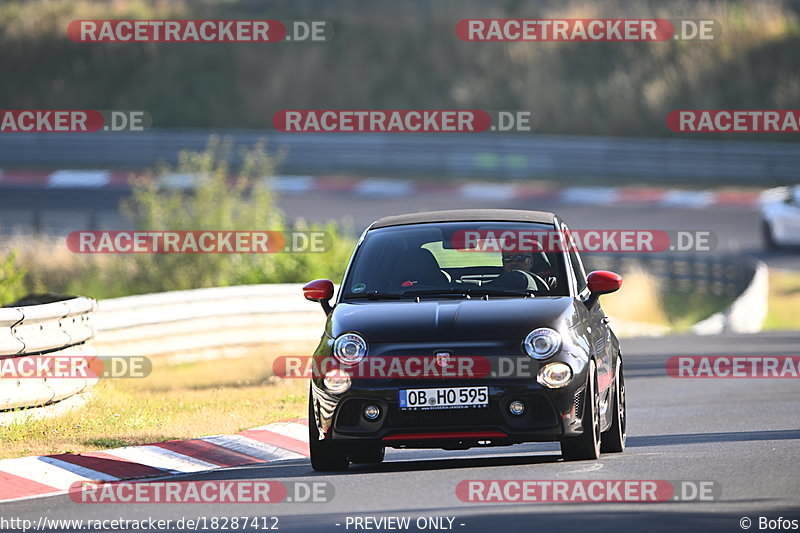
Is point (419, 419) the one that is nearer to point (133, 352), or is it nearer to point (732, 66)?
point (133, 352)

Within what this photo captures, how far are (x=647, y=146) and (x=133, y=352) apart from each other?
26.2 m

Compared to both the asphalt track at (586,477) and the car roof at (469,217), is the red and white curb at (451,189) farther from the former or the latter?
the car roof at (469,217)

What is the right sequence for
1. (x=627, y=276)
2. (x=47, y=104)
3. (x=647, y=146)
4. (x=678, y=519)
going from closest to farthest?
(x=678, y=519) < (x=627, y=276) < (x=647, y=146) < (x=47, y=104)

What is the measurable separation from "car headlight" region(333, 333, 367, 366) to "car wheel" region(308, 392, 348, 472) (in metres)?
0.43

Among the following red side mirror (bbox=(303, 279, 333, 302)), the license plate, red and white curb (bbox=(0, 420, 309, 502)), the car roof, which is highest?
the car roof

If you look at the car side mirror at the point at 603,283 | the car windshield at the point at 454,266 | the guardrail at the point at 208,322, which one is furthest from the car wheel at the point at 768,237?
the car side mirror at the point at 603,283

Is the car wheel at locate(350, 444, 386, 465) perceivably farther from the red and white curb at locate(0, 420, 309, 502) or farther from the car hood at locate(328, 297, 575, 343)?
the red and white curb at locate(0, 420, 309, 502)

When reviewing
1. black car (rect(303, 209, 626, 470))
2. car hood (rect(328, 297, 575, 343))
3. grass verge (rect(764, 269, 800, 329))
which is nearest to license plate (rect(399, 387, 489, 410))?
black car (rect(303, 209, 626, 470))

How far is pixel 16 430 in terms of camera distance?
1195 centimetres

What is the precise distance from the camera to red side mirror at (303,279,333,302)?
1113 cm

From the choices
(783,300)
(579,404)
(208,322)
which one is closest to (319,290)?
(579,404)

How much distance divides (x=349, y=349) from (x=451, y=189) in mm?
31585

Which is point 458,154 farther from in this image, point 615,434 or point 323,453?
point 323,453

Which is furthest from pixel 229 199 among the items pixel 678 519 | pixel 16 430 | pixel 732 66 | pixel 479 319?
pixel 732 66
